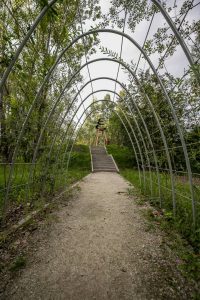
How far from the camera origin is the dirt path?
2.08m

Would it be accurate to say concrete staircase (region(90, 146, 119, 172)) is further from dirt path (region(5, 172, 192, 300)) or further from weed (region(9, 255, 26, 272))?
weed (region(9, 255, 26, 272))

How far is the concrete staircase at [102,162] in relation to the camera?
54.6ft

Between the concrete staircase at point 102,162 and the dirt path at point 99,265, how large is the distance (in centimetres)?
1232

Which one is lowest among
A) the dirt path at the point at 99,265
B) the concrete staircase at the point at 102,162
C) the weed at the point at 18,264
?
the dirt path at the point at 99,265

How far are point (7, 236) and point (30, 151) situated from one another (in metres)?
2.41

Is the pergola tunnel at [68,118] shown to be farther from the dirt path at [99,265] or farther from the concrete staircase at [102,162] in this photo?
the concrete staircase at [102,162]

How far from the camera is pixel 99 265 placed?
2.58 metres

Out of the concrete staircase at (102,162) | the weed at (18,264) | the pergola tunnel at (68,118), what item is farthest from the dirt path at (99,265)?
the concrete staircase at (102,162)

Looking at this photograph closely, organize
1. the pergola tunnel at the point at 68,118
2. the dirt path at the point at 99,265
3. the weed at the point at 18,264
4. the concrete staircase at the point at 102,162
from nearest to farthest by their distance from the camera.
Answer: the dirt path at the point at 99,265 → the weed at the point at 18,264 → the pergola tunnel at the point at 68,118 → the concrete staircase at the point at 102,162

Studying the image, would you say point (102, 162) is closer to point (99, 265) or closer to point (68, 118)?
point (68, 118)

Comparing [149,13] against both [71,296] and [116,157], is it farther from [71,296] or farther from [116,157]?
[116,157]

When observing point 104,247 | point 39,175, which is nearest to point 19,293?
point 104,247

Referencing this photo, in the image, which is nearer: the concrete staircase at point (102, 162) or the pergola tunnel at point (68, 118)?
the pergola tunnel at point (68, 118)

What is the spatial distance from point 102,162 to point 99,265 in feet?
51.3
